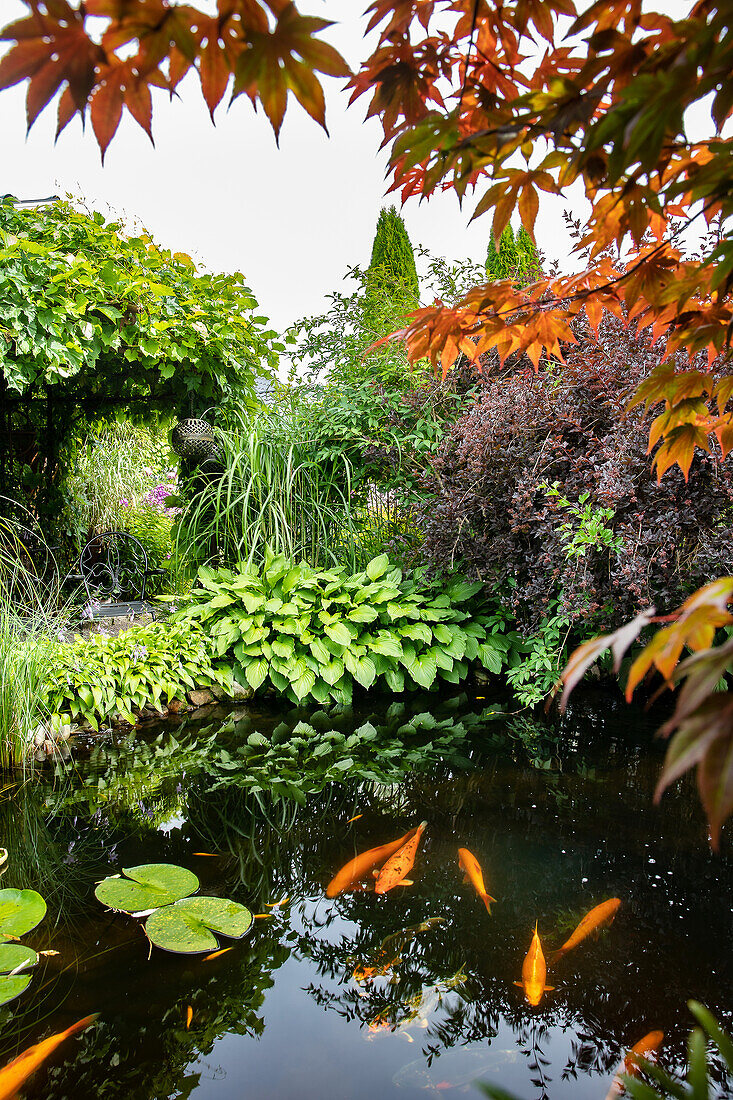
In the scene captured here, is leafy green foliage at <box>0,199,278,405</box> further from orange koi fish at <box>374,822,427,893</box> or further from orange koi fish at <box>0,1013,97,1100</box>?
orange koi fish at <box>0,1013,97,1100</box>

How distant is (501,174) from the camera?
32.3 inches

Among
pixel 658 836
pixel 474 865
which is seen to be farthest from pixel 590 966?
pixel 658 836

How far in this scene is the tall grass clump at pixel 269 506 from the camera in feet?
13.7

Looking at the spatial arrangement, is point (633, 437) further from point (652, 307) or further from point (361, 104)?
point (361, 104)

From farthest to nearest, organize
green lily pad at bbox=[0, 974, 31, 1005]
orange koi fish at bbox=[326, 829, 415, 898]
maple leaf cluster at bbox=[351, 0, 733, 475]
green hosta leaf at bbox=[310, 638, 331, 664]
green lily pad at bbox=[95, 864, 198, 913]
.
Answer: green hosta leaf at bbox=[310, 638, 331, 664]
orange koi fish at bbox=[326, 829, 415, 898]
green lily pad at bbox=[95, 864, 198, 913]
green lily pad at bbox=[0, 974, 31, 1005]
maple leaf cluster at bbox=[351, 0, 733, 475]

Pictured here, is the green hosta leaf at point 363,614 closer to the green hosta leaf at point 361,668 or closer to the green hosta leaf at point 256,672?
the green hosta leaf at point 361,668

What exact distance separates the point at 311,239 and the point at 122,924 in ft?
31.0

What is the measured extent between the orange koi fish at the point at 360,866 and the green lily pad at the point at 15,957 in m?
0.71

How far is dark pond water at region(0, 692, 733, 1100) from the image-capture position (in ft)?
3.80

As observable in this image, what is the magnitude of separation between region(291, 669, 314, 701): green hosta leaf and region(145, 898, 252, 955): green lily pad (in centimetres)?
172

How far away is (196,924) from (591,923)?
0.98 meters

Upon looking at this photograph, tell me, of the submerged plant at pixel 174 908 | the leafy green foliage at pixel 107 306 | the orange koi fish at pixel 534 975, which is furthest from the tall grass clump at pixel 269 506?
the orange koi fish at pixel 534 975

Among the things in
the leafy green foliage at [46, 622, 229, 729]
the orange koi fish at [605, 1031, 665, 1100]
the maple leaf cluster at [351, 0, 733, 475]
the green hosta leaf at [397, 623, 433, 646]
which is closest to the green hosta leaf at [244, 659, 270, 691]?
the leafy green foliage at [46, 622, 229, 729]

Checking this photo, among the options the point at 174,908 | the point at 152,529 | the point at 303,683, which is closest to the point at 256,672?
the point at 303,683
